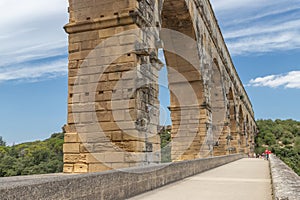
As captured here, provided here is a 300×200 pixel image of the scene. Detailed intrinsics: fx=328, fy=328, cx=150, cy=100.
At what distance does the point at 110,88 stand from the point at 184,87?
6727 mm

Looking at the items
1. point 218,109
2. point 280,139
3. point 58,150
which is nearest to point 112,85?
point 218,109

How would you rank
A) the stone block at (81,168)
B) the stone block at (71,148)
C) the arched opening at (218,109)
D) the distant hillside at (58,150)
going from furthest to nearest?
the distant hillside at (58,150) < the arched opening at (218,109) < the stone block at (71,148) < the stone block at (81,168)

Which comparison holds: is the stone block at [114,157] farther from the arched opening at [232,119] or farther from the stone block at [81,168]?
the arched opening at [232,119]

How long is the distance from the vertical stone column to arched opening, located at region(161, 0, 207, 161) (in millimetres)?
4676

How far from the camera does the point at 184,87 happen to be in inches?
488

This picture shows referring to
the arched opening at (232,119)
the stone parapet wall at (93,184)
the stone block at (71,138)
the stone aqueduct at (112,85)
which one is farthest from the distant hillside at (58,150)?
the stone parapet wall at (93,184)

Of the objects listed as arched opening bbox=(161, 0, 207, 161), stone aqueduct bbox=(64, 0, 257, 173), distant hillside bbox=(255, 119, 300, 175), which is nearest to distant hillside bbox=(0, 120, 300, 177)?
distant hillside bbox=(255, 119, 300, 175)

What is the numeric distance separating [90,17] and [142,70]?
150cm

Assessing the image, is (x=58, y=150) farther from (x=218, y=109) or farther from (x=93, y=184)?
(x=93, y=184)

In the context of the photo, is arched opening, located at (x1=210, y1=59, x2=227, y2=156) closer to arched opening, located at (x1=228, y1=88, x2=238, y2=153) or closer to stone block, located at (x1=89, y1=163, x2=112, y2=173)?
arched opening, located at (x1=228, y1=88, x2=238, y2=153)

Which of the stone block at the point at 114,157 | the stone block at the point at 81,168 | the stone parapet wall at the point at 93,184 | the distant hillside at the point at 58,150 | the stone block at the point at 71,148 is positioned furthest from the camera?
the distant hillside at the point at 58,150

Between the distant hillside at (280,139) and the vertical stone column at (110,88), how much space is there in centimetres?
3672

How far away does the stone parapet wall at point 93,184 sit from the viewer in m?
2.22

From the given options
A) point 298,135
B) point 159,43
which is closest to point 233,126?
point 159,43
